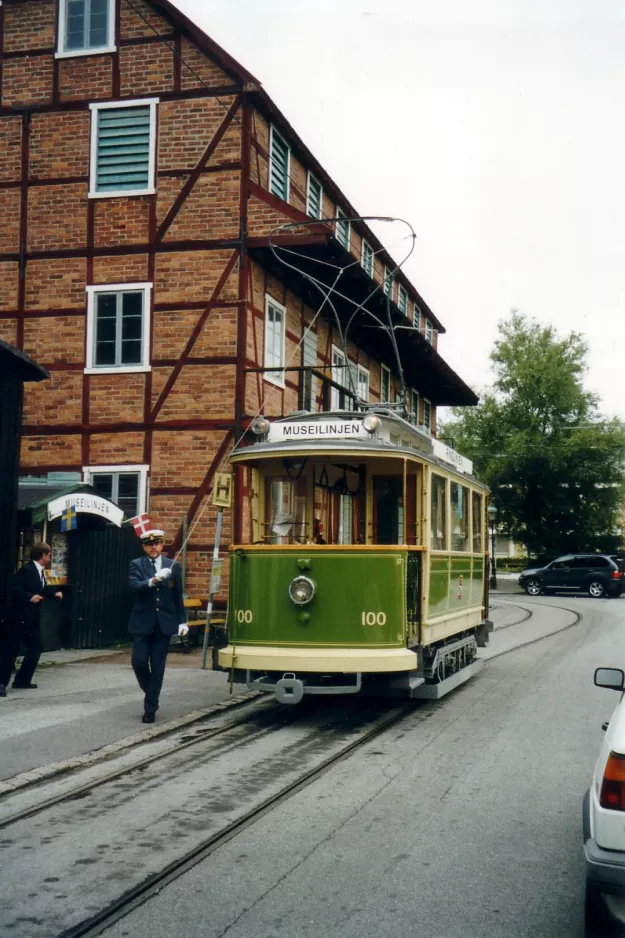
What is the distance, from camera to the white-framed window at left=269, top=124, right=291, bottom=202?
2098 cm

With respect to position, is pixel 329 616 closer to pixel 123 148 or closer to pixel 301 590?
pixel 301 590

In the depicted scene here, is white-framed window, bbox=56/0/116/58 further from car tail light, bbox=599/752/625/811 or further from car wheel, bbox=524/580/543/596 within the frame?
car wheel, bbox=524/580/543/596

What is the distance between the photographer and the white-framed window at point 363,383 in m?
26.9

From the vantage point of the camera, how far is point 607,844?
13.3 ft

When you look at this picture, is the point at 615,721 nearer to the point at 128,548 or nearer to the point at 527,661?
the point at 527,661

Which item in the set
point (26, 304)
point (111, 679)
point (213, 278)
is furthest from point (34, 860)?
point (26, 304)

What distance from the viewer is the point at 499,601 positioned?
37625 millimetres

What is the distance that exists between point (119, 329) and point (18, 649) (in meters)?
9.21

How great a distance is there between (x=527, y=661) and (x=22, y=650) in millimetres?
7301

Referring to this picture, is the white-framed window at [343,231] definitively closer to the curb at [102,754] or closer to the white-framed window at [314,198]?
the white-framed window at [314,198]

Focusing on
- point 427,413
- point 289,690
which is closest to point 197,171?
point 289,690

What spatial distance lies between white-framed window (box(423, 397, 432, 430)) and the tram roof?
81.4 ft

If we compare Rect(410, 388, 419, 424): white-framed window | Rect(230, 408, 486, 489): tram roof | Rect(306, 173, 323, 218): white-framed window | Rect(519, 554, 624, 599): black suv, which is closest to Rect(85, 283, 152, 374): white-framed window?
Rect(306, 173, 323, 218): white-framed window

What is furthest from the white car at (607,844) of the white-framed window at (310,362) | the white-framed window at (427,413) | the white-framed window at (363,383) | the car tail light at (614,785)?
the white-framed window at (427,413)
